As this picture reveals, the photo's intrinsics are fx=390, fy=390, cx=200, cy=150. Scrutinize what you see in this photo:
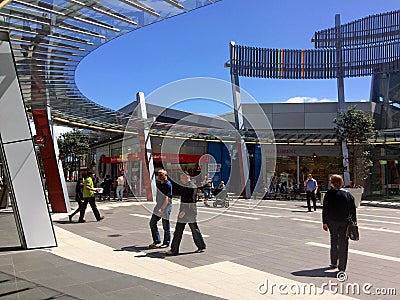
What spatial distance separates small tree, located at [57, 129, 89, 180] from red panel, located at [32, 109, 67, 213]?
12948 mm

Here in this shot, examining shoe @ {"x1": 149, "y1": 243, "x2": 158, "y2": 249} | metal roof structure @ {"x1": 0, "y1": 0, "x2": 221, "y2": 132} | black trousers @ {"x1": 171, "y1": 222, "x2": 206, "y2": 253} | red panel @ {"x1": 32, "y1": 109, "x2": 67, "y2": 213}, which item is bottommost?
shoe @ {"x1": 149, "y1": 243, "x2": 158, "y2": 249}

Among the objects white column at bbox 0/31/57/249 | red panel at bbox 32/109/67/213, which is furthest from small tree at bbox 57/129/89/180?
white column at bbox 0/31/57/249

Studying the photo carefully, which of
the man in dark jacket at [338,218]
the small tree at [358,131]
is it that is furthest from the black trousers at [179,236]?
the small tree at [358,131]

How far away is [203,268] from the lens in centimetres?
663

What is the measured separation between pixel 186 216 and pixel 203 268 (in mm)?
1376

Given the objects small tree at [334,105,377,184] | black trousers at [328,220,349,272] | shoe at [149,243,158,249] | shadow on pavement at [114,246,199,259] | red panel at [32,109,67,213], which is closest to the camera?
black trousers at [328,220,349,272]

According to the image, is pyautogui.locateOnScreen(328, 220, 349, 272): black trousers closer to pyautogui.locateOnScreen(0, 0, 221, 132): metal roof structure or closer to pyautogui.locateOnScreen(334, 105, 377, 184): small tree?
pyautogui.locateOnScreen(0, 0, 221, 132): metal roof structure

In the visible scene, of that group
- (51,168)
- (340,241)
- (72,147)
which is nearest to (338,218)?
(340,241)

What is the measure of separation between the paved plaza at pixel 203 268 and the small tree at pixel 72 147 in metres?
19.9

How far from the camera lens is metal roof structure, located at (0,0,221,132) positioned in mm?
7543

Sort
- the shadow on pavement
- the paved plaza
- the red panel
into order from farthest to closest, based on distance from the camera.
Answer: the red panel → the shadow on pavement → the paved plaza

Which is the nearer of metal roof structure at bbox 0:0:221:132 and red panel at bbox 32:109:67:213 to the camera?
metal roof structure at bbox 0:0:221:132

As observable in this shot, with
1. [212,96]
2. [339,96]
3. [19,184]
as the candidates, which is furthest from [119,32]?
[339,96]

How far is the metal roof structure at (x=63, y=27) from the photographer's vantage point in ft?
24.7
